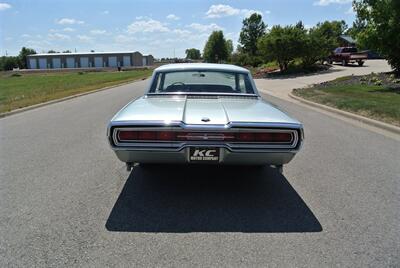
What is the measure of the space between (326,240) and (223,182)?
180cm

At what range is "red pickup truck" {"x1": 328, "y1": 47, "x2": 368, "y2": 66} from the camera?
112 feet

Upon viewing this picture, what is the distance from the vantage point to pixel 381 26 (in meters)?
15.6

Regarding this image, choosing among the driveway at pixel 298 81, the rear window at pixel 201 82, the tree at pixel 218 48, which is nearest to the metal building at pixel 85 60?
the tree at pixel 218 48

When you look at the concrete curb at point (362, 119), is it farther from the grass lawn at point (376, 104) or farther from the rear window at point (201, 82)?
the rear window at point (201, 82)

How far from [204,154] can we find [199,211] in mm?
610

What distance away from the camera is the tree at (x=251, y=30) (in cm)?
8556

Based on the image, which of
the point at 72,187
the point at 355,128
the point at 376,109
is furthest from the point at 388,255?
the point at 376,109

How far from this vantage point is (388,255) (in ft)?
10.0

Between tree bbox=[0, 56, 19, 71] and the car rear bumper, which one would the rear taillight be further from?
tree bbox=[0, 56, 19, 71]

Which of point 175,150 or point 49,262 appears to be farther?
point 175,150

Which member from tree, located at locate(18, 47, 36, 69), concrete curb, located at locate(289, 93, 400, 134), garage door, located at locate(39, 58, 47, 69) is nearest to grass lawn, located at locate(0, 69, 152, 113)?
concrete curb, located at locate(289, 93, 400, 134)

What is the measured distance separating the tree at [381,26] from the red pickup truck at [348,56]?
1860cm

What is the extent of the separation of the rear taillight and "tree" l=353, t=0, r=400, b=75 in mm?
13669

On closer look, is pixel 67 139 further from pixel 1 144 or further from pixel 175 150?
pixel 175 150
